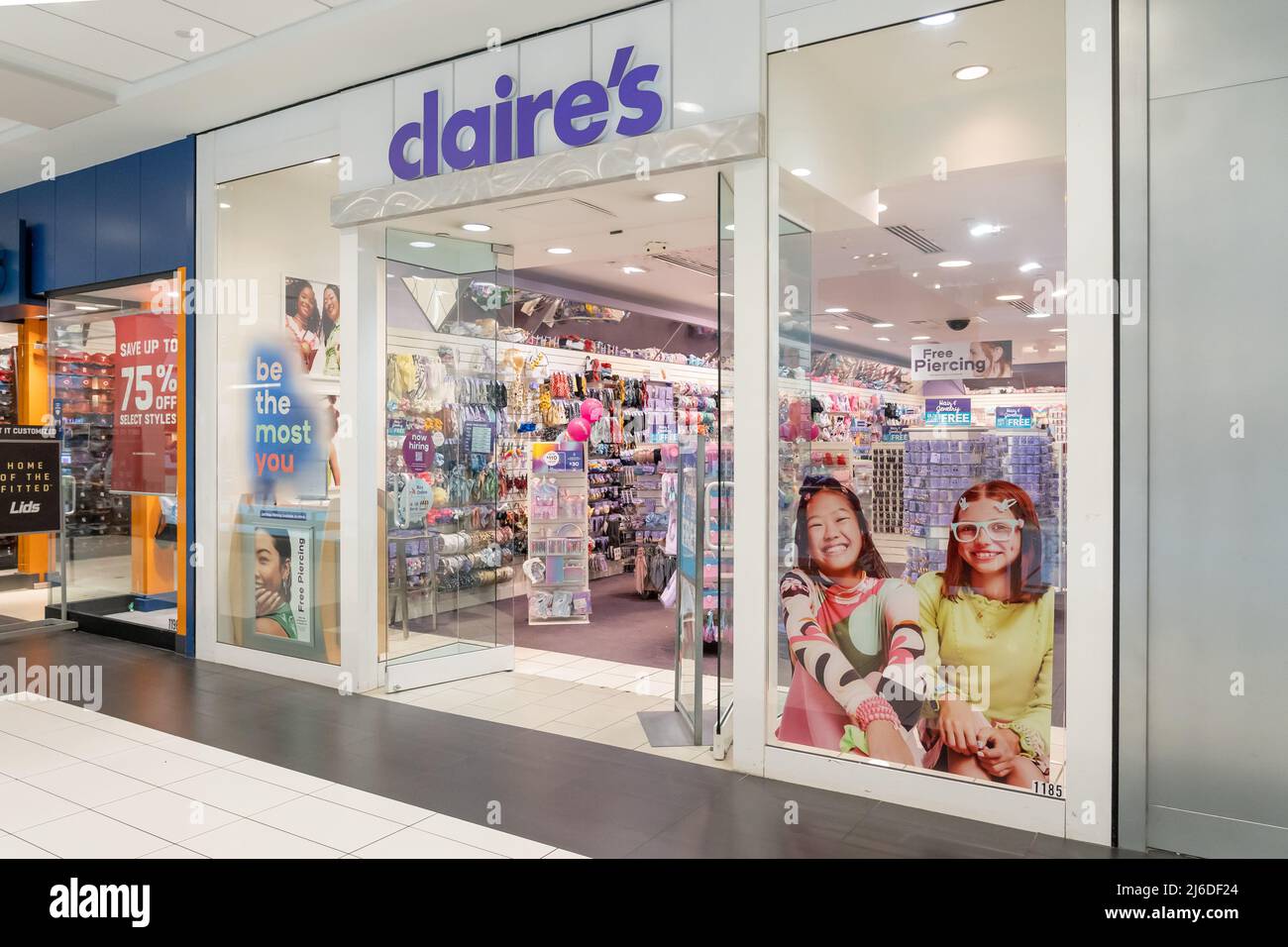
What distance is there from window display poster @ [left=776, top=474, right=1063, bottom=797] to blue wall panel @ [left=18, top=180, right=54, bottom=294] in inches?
263

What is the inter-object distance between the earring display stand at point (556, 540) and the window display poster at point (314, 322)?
2367 mm

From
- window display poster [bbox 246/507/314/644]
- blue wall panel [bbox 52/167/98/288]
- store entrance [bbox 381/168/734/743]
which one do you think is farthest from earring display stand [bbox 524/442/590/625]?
blue wall panel [bbox 52/167/98/288]

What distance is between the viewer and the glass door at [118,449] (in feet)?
20.3

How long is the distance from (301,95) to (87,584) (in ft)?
14.2

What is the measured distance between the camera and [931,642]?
343 cm

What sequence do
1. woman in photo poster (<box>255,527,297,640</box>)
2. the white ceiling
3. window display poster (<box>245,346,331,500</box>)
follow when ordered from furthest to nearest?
1. woman in photo poster (<box>255,527,297,640</box>)
2. window display poster (<box>245,346,331,500</box>)
3. the white ceiling

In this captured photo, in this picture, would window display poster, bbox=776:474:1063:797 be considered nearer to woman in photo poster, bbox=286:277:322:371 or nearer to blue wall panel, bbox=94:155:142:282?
woman in photo poster, bbox=286:277:322:371

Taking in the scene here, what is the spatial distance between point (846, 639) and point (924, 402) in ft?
3.44

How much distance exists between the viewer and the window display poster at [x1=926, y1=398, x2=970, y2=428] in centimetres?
339

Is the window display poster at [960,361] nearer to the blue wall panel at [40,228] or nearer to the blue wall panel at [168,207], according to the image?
the blue wall panel at [168,207]

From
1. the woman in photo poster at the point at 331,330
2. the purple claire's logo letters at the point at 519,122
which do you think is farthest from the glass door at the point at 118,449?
the purple claire's logo letters at the point at 519,122

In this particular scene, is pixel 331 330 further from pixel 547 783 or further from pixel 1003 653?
pixel 1003 653
